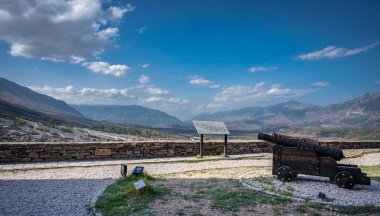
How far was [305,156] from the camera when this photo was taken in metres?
9.10

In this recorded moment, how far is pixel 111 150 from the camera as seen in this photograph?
14102 millimetres

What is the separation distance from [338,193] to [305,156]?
1.48m

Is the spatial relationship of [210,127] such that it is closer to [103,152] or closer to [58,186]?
[103,152]

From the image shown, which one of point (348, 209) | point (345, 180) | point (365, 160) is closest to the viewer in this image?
point (348, 209)

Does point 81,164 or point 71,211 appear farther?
point 81,164

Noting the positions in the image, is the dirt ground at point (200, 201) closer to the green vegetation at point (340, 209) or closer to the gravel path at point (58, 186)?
the green vegetation at point (340, 209)

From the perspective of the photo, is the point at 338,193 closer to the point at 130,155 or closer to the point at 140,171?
the point at 140,171

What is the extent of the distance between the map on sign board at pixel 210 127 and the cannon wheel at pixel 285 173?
19.1 ft

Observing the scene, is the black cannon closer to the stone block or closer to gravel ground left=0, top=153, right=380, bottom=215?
gravel ground left=0, top=153, right=380, bottom=215

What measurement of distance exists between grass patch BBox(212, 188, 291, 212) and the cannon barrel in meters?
2.15

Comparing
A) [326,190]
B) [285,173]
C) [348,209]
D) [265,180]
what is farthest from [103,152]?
[348,209]

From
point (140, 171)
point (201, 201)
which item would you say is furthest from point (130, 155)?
point (201, 201)

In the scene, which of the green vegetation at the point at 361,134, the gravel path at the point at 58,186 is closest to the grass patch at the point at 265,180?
the gravel path at the point at 58,186

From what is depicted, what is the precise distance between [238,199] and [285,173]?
8.88 ft
